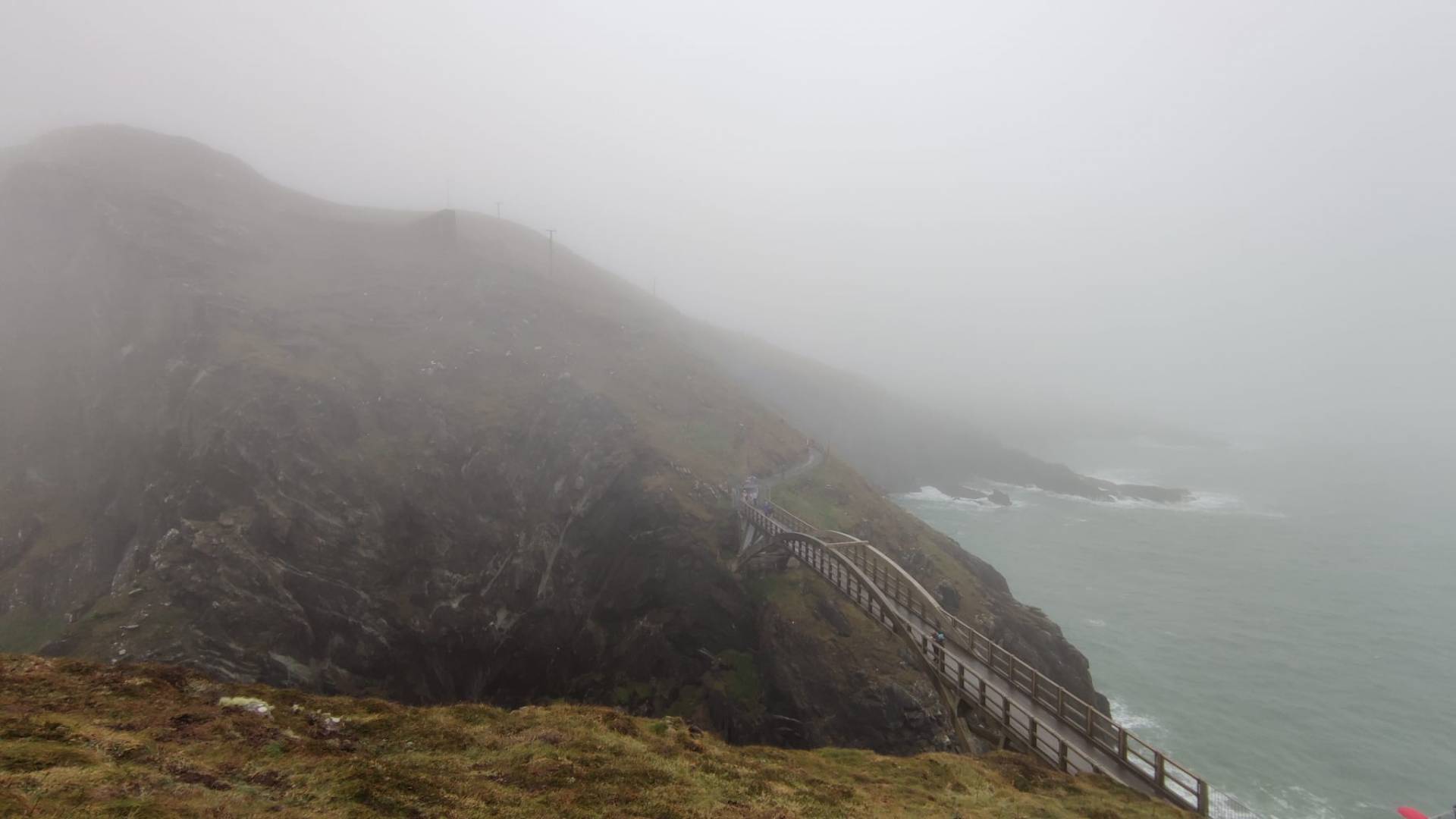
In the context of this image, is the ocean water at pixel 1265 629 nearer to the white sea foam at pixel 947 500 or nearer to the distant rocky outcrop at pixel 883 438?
the white sea foam at pixel 947 500

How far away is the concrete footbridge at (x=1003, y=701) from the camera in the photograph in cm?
1916

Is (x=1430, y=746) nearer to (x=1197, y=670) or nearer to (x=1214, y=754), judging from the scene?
(x=1197, y=670)

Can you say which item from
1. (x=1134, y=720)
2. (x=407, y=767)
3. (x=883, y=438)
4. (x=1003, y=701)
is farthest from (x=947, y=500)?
(x=407, y=767)

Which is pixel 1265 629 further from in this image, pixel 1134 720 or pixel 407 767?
pixel 407 767

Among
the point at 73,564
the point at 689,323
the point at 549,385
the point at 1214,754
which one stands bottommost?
the point at 73,564

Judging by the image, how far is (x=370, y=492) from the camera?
171 ft

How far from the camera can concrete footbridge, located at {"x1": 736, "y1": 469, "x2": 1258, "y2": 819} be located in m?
19.2

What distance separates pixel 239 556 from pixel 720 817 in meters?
47.6

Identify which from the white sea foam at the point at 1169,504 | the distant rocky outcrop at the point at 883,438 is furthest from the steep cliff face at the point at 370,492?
the white sea foam at the point at 1169,504

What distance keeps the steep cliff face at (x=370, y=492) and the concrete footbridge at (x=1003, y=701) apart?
8.09 m

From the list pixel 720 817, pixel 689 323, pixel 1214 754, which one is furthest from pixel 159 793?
pixel 689 323

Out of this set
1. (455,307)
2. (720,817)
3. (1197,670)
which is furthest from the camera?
(455,307)

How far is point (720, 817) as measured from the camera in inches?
566

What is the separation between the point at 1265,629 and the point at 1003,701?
74971 mm
